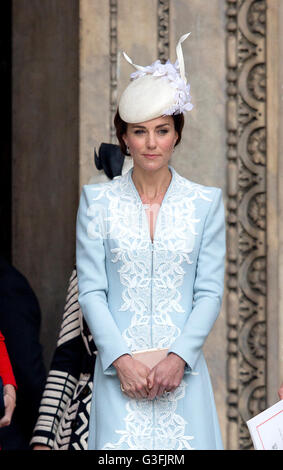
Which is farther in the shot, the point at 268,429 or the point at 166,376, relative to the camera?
the point at 166,376

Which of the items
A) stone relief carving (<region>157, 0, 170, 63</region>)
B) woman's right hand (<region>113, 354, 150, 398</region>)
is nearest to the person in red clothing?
woman's right hand (<region>113, 354, 150, 398</region>)

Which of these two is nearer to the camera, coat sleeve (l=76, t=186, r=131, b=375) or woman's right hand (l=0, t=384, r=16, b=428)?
coat sleeve (l=76, t=186, r=131, b=375)

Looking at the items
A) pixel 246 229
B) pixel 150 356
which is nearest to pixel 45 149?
pixel 246 229

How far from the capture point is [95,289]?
3217 mm

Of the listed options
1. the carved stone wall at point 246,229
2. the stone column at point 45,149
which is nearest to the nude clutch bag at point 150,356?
the carved stone wall at point 246,229

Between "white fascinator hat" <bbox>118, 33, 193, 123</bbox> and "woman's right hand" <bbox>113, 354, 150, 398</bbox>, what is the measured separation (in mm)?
785

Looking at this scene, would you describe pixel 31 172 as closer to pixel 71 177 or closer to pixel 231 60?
pixel 71 177

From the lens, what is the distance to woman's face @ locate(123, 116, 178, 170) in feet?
10.6

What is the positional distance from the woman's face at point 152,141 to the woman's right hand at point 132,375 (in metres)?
0.65

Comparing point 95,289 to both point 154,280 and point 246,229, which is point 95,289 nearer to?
point 154,280

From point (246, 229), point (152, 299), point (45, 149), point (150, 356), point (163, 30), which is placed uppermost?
point (163, 30)

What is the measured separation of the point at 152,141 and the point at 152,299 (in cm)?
52

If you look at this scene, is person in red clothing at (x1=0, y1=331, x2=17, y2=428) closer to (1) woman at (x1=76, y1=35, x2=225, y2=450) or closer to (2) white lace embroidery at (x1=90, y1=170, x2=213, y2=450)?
(1) woman at (x1=76, y1=35, x2=225, y2=450)

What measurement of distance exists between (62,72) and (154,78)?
2.50 meters
